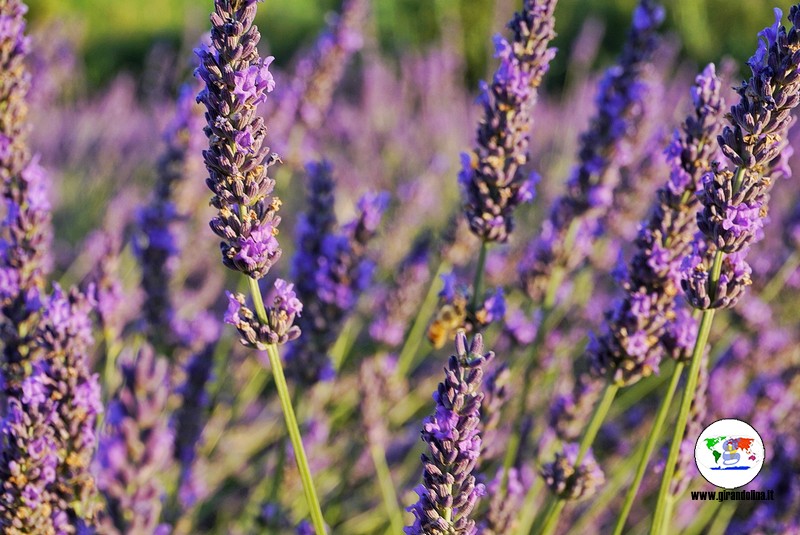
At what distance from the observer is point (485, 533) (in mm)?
1486

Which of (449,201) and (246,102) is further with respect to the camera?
(449,201)

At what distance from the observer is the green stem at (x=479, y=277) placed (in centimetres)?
154

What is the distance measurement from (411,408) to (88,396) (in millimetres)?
1987

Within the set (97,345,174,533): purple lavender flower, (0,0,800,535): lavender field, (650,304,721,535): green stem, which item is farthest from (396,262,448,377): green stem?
(650,304,721,535): green stem

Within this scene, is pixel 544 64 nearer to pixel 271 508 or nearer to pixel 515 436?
pixel 515 436

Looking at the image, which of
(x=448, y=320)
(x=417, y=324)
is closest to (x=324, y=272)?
(x=448, y=320)

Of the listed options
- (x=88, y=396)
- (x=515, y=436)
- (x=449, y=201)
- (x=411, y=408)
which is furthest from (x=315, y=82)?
(x=449, y=201)

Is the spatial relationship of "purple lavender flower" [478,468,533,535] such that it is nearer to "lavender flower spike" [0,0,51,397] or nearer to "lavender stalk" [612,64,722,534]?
"lavender stalk" [612,64,722,534]

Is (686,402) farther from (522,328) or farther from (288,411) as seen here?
(522,328)

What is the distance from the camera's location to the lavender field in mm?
1134

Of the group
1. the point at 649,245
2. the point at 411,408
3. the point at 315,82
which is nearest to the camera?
the point at 649,245

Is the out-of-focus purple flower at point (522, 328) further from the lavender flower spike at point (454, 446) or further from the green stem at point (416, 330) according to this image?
the lavender flower spike at point (454, 446)

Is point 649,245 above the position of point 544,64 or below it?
below

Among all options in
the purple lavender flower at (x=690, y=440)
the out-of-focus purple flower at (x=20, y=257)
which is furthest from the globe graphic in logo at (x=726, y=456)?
the out-of-focus purple flower at (x=20, y=257)
